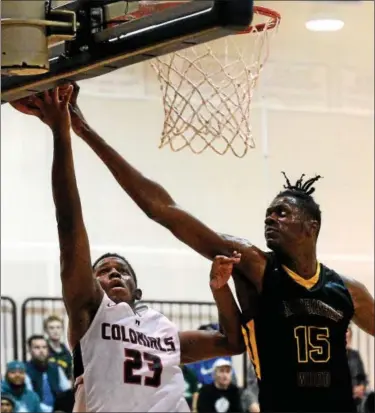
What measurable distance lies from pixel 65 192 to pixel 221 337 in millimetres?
1237

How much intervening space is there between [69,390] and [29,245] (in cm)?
209

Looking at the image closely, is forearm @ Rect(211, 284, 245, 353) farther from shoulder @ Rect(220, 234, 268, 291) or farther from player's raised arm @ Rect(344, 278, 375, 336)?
player's raised arm @ Rect(344, 278, 375, 336)

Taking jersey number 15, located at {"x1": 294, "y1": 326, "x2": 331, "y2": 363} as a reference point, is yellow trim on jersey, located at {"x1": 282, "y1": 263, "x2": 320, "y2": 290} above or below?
above

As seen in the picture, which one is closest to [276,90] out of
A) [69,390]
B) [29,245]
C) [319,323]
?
[29,245]

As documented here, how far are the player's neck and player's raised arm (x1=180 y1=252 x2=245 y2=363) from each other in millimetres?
320

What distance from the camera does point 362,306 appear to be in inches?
220

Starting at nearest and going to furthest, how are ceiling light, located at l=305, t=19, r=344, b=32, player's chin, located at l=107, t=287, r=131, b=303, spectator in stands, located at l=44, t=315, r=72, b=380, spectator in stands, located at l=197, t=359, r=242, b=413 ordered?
player's chin, located at l=107, t=287, r=131, b=303 < spectator in stands, located at l=197, t=359, r=242, b=413 < spectator in stands, located at l=44, t=315, r=72, b=380 < ceiling light, located at l=305, t=19, r=344, b=32

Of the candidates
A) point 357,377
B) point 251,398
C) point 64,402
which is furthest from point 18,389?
point 357,377

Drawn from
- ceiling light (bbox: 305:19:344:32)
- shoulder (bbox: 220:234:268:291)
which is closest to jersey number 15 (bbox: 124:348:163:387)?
shoulder (bbox: 220:234:268:291)

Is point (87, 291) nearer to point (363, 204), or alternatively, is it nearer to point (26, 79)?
point (26, 79)

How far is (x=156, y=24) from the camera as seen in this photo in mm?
4246

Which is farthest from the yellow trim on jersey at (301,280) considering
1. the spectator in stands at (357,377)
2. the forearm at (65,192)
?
the spectator in stands at (357,377)

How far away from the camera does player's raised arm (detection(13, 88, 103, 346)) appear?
4.50 m

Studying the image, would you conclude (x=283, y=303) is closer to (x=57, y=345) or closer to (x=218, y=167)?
(x=57, y=345)
